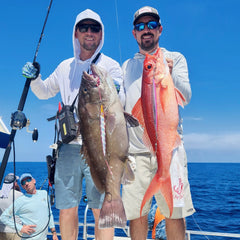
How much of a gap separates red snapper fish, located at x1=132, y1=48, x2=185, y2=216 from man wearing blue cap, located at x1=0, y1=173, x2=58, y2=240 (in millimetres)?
5214

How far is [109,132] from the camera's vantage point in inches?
114

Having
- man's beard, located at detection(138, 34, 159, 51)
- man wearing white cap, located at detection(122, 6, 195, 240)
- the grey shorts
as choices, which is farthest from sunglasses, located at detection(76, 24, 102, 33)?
the grey shorts

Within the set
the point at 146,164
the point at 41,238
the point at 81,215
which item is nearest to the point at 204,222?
the point at 81,215

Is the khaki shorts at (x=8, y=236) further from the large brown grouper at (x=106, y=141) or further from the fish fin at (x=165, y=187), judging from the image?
the fish fin at (x=165, y=187)

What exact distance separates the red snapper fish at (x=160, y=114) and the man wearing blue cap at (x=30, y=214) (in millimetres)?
5214

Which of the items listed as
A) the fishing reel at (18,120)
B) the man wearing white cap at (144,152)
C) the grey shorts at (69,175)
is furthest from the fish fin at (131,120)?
the fishing reel at (18,120)

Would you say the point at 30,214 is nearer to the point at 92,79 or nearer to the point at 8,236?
the point at 8,236

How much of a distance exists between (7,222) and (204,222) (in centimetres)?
2203

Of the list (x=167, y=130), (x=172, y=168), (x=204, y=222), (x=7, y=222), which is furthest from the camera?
(x=204, y=222)

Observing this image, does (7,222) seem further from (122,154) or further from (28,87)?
Answer: (122,154)

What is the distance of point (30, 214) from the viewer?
7.42 meters

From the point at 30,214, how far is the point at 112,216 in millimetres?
5431

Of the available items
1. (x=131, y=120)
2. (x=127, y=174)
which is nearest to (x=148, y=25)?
(x=131, y=120)

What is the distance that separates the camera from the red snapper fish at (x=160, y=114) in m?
2.74
